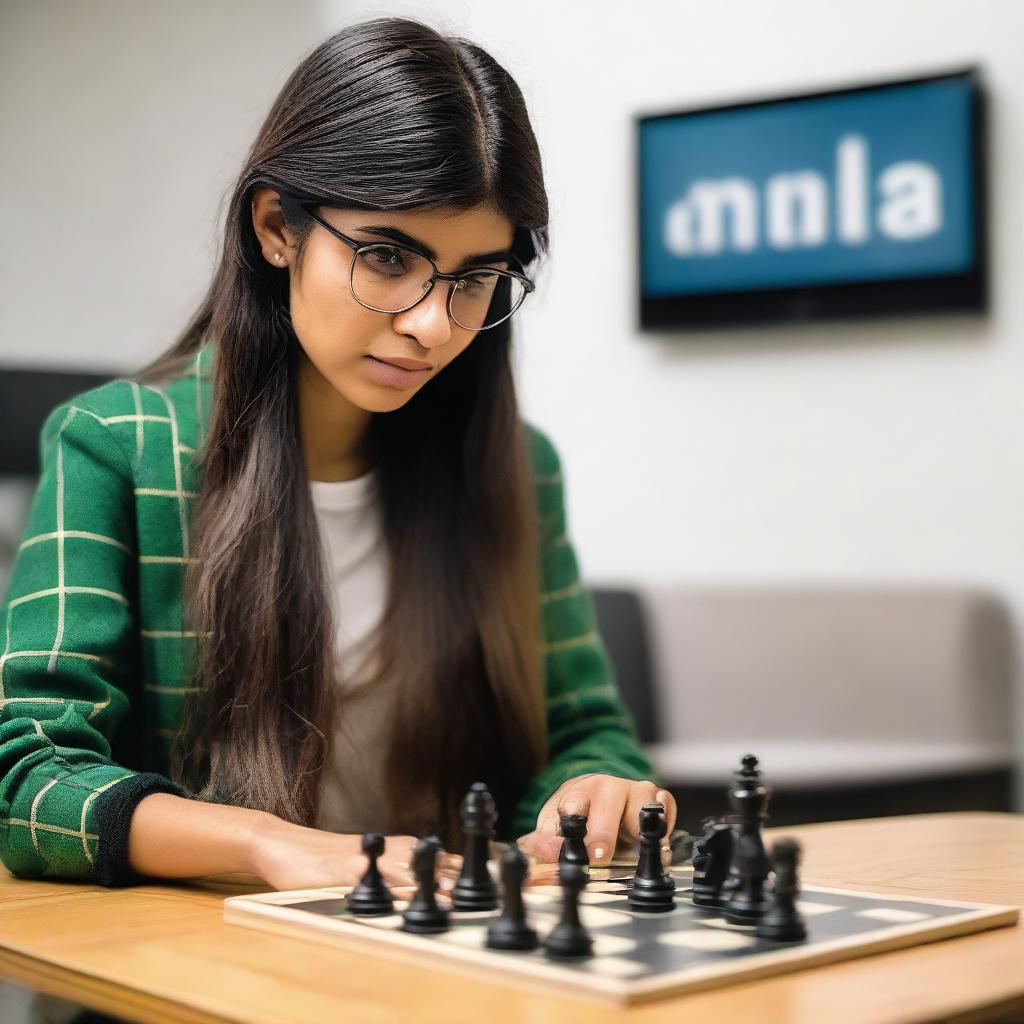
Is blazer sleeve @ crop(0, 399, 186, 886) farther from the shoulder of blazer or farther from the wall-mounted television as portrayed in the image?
the wall-mounted television

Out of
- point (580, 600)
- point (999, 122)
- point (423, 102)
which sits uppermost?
point (999, 122)

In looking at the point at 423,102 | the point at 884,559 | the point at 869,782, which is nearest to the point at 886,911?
the point at 423,102

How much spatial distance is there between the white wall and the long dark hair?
188cm

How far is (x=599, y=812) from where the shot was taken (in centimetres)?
128

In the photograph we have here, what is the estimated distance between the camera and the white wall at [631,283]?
3418 millimetres

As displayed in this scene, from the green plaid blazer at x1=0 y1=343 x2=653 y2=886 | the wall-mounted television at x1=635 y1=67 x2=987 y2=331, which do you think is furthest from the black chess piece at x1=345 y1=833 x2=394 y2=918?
the wall-mounted television at x1=635 y1=67 x2=987 y2=331

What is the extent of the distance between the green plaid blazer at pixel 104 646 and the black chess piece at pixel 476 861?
32cm

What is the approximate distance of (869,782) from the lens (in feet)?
10.1

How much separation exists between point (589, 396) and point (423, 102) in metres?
2.55

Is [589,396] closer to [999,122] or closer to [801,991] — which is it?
[999,122]

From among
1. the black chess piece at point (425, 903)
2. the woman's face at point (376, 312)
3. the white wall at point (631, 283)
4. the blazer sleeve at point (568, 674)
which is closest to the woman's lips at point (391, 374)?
the woman's face at point (376, 312)

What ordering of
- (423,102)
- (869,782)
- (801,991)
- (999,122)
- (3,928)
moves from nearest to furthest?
(801,991) < (3,928) < (423,102) < (869,782) < (999,122)

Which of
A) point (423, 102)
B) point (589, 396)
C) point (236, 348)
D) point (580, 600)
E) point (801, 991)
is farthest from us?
point (589, 396)

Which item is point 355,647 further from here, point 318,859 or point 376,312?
point 318,859
